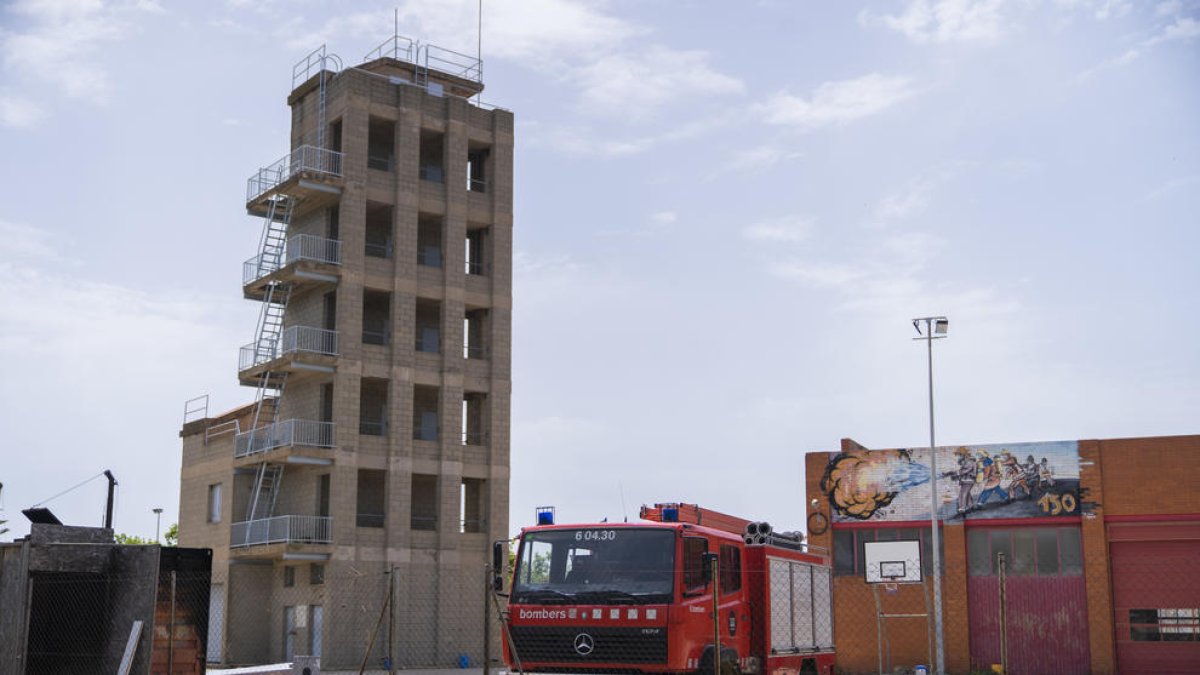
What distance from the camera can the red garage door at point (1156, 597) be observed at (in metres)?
42.1

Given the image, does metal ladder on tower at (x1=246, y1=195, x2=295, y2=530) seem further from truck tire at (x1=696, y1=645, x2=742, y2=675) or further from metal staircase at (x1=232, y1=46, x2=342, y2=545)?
truck tire at (x1=696, y1=645, x2=742, y2=675)

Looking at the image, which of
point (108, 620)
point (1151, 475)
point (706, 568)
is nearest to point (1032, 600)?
point (1151, 475)

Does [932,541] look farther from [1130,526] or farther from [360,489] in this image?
[360,489]

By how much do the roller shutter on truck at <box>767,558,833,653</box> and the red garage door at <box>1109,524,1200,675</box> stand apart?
22.5 metres

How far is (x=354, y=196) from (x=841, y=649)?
83.0 ft

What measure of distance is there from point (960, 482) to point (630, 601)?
1172 inches

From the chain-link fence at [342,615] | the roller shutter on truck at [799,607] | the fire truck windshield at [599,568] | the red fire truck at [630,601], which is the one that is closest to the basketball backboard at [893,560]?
the chain-link fence at [342,615]

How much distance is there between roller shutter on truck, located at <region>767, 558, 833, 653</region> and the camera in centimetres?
2141

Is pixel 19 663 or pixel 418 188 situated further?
pixel 418 188

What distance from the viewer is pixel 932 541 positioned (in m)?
45.3

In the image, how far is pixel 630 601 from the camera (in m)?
19.0

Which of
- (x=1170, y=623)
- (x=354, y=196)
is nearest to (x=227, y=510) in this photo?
(x=354, y=196)

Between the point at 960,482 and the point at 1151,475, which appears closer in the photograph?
the point at 1151,475

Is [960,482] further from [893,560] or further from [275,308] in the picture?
[275,308]
